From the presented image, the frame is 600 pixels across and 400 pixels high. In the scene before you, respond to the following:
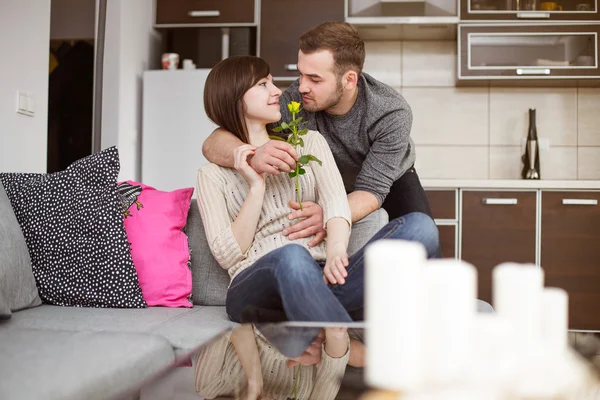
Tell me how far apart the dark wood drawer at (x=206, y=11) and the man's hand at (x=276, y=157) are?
245 centimetres

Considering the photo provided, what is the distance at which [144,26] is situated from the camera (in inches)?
164

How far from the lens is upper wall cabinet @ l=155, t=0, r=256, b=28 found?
4.10 metres

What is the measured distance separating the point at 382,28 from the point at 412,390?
148 inches

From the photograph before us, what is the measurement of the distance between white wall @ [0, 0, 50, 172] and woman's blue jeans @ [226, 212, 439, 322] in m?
1.54

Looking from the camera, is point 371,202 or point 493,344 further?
point 371,202

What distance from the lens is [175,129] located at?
406cm

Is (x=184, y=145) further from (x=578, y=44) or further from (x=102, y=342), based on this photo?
(x=102, y=342)

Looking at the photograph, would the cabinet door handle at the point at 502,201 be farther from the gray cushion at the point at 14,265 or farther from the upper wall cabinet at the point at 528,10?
the gray cushion at the point at 14,265

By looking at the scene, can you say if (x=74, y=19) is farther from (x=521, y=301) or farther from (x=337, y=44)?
(x=521, y=301)

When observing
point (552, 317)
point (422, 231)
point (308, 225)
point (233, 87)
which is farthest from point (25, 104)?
point (552, 317)

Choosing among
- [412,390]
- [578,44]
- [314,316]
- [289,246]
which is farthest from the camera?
[578,44]

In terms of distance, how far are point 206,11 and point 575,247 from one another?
8.62 ft

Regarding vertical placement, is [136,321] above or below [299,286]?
below

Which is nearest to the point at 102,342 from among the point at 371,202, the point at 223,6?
the point at 371,202
